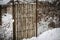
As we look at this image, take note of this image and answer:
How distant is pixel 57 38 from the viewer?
207 cm

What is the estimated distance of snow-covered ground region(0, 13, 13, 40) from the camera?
1975 millimetres

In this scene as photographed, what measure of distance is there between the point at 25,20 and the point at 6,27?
316mm

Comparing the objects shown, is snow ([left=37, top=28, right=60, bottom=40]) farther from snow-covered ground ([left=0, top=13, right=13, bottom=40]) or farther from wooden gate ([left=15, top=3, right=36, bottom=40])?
snow-covered ground ([left=0, top=13, right=13, bottom=40])

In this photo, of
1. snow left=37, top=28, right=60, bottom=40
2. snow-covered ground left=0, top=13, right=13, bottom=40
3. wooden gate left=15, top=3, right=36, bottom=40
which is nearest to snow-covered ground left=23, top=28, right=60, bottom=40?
snow left=37, top=28, right=60, bottom=40

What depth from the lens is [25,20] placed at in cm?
203

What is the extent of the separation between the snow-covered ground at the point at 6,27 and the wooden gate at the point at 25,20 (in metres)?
0.10

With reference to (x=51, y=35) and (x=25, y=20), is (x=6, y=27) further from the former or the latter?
(x=51, y=35)

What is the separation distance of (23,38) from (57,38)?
1.81ft

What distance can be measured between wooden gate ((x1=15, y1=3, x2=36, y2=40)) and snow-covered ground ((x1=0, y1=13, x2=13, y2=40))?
0.32 ft

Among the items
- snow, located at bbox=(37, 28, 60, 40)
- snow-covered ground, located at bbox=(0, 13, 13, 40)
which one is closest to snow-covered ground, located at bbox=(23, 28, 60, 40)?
snow, located at bbox=(37, 28, 60, 40)

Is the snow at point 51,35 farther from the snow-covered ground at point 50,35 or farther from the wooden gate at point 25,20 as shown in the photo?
the wooden gate at point 25,20

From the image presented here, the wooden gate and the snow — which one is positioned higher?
the wooden gate

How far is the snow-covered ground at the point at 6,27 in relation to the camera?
1975 mm

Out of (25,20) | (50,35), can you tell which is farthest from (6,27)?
(50,35)
